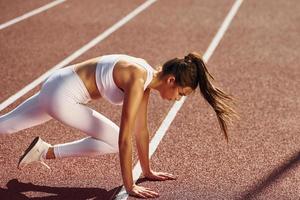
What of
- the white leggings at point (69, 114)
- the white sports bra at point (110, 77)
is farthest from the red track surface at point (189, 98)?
the white sports bra at point (110, 77)

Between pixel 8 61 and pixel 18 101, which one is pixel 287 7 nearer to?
pixel 8 61

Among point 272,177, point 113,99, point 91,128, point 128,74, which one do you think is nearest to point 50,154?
point 91,128

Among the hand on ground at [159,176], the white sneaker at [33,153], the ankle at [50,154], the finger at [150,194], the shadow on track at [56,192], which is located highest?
the white sneaker at [33,153]

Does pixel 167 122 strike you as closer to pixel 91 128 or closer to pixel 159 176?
pixel 159 176

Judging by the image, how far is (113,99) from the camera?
15.0 feet

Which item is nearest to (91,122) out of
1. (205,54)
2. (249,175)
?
(249,175)

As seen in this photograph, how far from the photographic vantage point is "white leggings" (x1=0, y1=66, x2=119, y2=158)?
181 inches

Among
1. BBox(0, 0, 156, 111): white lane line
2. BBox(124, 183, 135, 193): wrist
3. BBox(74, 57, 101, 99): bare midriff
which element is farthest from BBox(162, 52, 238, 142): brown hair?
BBox(0, 0, 156, 111): white lane line

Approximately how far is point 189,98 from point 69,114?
2987 millimetres

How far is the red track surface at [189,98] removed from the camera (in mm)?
4906

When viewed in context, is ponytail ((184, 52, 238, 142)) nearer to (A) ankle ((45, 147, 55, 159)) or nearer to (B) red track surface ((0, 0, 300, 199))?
(B) red track surface ((0, 0, 300, 199))

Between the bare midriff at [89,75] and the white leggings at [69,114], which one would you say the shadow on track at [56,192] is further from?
the bare midriff at [89,75]

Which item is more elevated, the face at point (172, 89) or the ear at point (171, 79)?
the ear at point (171, 79)

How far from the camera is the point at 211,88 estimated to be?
4418 mm
